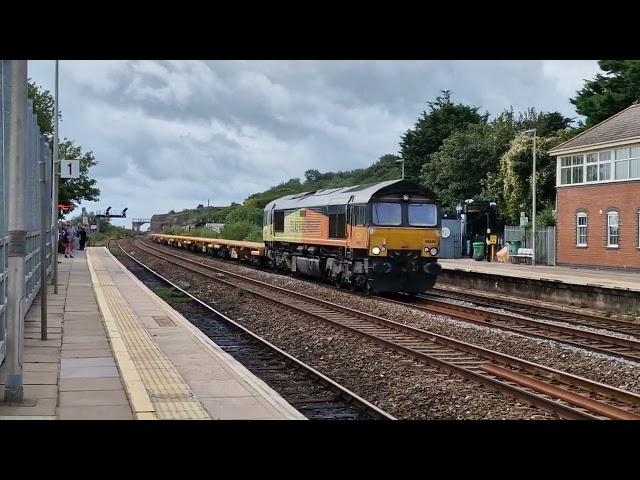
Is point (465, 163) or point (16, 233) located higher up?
point (465, 163)

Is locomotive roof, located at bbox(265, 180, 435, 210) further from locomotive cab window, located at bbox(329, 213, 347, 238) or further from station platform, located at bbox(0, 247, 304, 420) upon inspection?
station platform, located at bbox(0, 247, 304, 420)

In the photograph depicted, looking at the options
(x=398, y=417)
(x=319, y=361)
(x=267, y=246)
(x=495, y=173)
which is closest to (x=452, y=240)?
(x=495, y=173)

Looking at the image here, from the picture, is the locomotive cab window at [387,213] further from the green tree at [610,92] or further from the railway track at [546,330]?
the green tree at [610,92]

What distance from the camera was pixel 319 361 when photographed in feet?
38.2

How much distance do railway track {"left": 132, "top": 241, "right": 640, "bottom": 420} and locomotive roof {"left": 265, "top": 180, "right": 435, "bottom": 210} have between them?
4541 millimetres

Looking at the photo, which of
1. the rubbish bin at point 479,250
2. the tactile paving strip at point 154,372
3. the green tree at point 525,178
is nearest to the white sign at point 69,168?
the tactile paving strip at point 154,372

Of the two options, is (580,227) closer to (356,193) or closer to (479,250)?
(479,250)

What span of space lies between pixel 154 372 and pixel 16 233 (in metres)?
A: 2.73

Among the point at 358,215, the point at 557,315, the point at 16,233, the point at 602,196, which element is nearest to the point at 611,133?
the point at 602,196

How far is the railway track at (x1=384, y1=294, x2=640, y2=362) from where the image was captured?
1262 cm

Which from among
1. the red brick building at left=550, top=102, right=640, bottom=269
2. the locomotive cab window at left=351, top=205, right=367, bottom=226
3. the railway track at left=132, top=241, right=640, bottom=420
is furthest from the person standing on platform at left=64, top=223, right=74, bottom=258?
the railway track at left=132, top=241, right=640, bottom=420

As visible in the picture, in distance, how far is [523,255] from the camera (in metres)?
35.2
